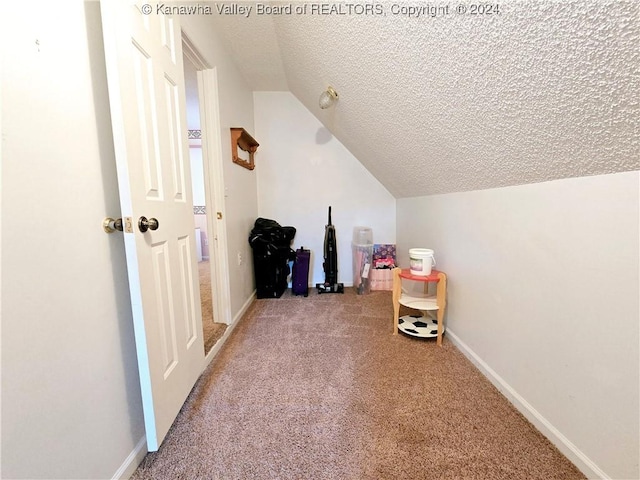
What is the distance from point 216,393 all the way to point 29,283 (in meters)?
0.98

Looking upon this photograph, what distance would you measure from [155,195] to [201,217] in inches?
143

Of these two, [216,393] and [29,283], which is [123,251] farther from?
[216,393]

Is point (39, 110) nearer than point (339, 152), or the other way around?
point (39, 110)

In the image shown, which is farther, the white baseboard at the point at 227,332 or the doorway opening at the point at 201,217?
the doorway opening at the point at 201,217

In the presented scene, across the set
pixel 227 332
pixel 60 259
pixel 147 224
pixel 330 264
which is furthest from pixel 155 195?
pixel 330 264

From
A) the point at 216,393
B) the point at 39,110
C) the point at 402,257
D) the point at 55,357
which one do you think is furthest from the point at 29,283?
the point at 402,257

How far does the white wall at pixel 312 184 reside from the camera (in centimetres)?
290

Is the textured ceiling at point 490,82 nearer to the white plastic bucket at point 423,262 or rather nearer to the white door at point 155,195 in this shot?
the white plastic bucket at point 423,262

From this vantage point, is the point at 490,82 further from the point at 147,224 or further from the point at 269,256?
the point at 269,256

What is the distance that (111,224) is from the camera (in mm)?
843

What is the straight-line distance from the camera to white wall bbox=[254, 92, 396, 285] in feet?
9.50

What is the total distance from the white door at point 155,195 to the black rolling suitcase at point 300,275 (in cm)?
143

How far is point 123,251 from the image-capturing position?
920mm

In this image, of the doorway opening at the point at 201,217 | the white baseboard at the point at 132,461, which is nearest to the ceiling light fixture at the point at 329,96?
the doorway opening at the point at 201,217
